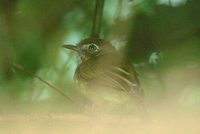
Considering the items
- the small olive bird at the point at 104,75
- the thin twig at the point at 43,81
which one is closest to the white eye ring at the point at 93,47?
the small olive bird at the point at 104,75

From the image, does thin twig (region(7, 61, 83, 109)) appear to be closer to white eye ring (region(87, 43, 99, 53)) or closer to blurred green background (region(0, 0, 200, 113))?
blurred green background (region(0, 0, 200, 113))

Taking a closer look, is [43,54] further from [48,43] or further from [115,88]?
[115,88]

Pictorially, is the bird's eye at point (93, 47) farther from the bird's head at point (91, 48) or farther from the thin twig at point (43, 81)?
the thin twig at point (43, 81)

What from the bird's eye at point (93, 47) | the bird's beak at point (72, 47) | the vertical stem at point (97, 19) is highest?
the vertical stem at point (97, 19)

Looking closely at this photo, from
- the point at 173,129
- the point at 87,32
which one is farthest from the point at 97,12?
the point at 173,129

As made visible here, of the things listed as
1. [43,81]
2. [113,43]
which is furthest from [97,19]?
[43,81]

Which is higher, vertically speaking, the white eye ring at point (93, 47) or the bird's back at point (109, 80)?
the white eye ring at point (93, 47)
